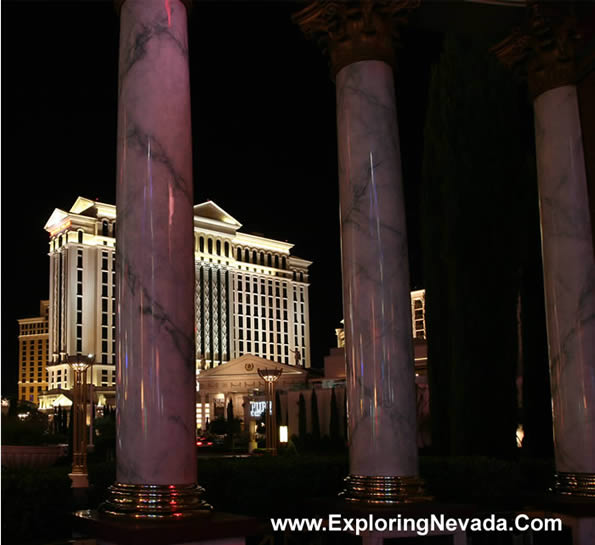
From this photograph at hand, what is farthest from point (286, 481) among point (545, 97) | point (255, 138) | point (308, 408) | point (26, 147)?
point (26, 147)

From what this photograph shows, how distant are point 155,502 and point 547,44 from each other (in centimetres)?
636

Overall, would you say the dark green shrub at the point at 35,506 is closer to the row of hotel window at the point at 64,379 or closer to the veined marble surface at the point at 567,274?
the veined marble surface at the point at 567,274

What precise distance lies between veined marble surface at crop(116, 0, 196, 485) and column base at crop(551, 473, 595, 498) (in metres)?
4.14

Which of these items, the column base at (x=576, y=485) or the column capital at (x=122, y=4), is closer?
the column capital at (x=122, y=4)

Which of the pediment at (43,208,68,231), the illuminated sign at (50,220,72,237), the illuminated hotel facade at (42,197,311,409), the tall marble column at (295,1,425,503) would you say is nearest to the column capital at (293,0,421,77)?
the tall marble column at (295,1,425,503)

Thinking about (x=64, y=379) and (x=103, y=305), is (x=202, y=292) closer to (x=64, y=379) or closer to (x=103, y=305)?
(x=103, y=305)

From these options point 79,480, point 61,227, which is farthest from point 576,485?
point 61,227

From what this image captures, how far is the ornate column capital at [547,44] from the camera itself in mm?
7688

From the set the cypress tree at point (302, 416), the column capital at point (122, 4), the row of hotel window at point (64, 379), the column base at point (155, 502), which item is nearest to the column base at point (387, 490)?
the column base at point (155, 502)

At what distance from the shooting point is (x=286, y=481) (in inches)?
307

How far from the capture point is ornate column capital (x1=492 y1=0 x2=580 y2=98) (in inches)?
303

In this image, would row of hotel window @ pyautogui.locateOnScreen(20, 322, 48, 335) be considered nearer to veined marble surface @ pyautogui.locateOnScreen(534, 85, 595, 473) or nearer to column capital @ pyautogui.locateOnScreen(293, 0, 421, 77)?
column capital @ pyautogui.locateOnScreen(293, 0, 421, 77)

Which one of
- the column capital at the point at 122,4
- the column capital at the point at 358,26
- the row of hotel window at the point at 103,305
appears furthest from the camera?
the row of hotel window at the point at 103,305

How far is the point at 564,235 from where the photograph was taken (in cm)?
746
